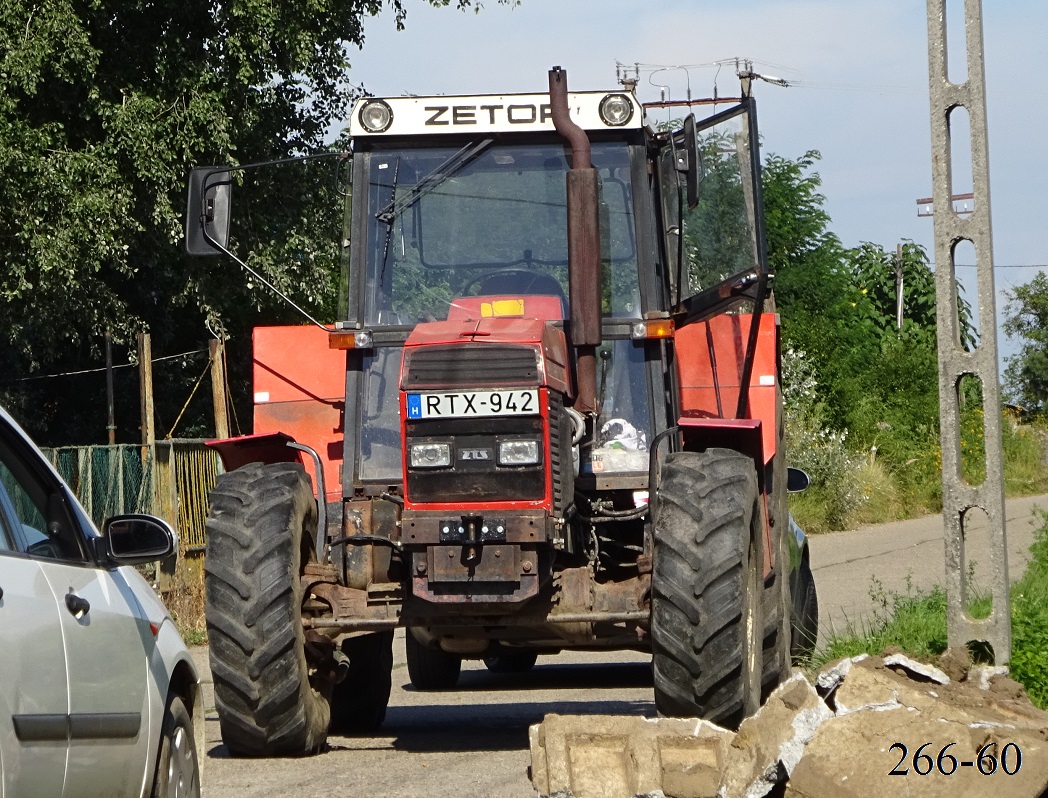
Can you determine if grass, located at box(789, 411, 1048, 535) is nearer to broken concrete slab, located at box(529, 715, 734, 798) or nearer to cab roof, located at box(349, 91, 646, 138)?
cab roof, located at box(349, 91, 646, 138)

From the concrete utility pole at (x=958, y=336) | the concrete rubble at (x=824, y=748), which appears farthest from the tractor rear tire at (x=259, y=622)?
the concrete utility pole at (x=958, y=336)

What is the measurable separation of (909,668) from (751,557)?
101 cm

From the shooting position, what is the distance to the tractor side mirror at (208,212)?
7777 millimetres

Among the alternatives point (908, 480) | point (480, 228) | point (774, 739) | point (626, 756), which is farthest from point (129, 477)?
point (908, 480)

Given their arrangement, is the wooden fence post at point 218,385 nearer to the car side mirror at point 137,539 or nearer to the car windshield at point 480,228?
the car windshield at point 480,228

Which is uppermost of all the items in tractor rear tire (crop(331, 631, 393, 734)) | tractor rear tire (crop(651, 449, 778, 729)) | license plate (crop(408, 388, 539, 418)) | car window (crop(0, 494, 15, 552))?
license plate (crop(408, 388, 539, 418))

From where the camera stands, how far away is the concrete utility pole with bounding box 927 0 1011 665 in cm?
782

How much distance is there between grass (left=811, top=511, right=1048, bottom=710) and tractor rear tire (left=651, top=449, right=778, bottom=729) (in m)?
1.23

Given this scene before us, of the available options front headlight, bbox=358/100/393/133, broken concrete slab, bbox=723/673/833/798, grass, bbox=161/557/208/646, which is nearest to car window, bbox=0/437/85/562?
broken concrete slab, bbox=723/673/833/798

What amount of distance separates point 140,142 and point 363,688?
33.2ft

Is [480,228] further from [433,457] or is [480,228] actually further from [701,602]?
[701,602]

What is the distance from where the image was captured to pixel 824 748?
5.79 metres

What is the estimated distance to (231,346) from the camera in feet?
74.0

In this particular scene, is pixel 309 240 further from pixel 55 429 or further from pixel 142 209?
pixel 55 429
